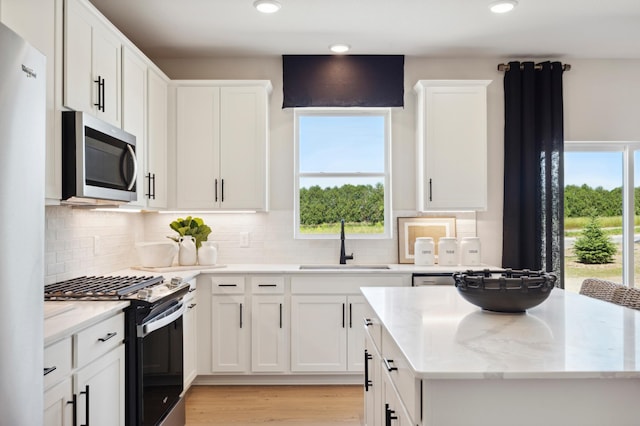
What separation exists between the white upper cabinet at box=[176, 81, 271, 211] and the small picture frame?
125 cm

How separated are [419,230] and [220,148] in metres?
1.82

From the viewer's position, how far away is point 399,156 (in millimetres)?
4348

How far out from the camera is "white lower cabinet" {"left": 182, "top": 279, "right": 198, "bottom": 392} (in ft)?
11.1

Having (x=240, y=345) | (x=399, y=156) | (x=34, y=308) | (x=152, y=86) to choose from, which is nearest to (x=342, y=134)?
(x=399, y=156)

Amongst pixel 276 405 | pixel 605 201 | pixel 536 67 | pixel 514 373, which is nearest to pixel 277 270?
pixel 276 405

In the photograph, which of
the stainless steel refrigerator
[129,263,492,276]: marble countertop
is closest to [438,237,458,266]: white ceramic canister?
[129,263,492,276]: marble countertop

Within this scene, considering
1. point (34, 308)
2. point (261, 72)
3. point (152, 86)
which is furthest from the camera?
point (261, 72)

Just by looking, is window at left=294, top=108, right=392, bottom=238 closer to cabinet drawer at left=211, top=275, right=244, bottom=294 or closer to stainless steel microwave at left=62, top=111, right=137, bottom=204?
cabinet drawer at left=211, top=275, right=244, bottom=294

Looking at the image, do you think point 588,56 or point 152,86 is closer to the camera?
point 152,86

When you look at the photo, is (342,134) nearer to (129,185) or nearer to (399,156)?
(399,156)

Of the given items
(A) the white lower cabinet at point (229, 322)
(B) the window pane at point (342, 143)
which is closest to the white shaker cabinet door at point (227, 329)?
(A) the white lower cabinet at point (229, 322)

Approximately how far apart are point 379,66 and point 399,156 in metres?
0.79

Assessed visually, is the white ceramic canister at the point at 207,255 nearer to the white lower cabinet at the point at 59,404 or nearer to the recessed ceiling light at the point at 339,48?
the recessed ceiling light at the point at 339,48

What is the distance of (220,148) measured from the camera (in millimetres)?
4000
